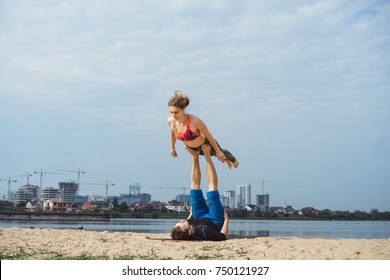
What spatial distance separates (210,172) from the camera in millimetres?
10281

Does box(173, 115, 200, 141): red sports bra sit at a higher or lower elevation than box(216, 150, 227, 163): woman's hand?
higher

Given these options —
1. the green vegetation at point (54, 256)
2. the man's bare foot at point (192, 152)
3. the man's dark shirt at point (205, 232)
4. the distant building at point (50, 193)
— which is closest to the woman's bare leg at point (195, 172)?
the man's bare foot at point (192, 152)

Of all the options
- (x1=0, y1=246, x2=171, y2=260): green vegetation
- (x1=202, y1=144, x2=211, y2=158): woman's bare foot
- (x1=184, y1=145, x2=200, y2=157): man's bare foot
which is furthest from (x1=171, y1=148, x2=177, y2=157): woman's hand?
(x1=0, y1=246, x2=171, y2=260): green vegetation

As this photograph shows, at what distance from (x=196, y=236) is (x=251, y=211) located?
70861 millimetres

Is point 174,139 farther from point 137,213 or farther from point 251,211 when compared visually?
point 137,213

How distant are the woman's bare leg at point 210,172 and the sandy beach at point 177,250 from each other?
1381 millimetres

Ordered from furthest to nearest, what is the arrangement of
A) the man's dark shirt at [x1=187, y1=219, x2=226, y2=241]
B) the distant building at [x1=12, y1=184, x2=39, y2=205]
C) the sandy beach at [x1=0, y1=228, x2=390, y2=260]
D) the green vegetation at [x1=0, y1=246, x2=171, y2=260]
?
the distant building at [x1=12, y1=184, x2=39, y2=205]
the man's dark shirt at [x1=187, y1=219, x2=226, y2=241]
the green vegetation at [x1=0, y1=246, x2=171, y2=260]
the sandy beach at [x1=0, y1=228, x2=390, y2=260]

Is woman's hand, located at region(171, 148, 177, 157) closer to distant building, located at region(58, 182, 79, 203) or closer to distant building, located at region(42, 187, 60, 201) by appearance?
distant building, located at region(58, 182, 79, 203)

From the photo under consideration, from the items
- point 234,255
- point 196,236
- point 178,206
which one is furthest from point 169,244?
point 178,206

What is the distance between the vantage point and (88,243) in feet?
30.4

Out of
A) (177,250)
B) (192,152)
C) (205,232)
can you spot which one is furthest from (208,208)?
(177,250)

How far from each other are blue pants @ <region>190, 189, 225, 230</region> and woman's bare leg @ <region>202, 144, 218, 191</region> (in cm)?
12

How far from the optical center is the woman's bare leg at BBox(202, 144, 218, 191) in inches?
404

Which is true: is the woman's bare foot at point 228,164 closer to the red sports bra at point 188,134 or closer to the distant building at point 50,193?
the red sports bra at point 188,134
